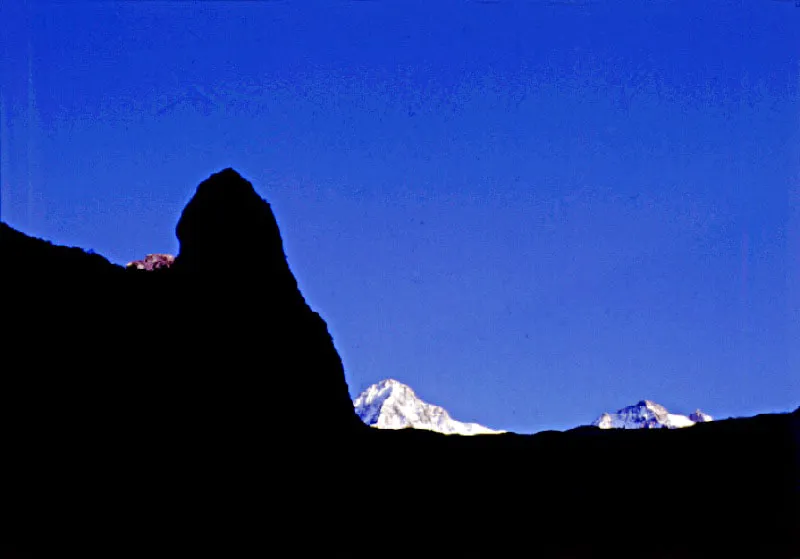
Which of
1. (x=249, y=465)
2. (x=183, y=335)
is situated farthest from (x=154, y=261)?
(x=249, y=465)

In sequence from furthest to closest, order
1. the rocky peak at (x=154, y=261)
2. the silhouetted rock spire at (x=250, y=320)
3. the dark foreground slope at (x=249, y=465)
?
the rocky peak at (x=154, y=261) < the silhouetted rock spire at (x=250, y=320) < the dark foreground slope at (x=249, y=465)

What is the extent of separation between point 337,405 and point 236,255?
29.6 feet

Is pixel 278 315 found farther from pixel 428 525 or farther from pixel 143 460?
pixel 428 525

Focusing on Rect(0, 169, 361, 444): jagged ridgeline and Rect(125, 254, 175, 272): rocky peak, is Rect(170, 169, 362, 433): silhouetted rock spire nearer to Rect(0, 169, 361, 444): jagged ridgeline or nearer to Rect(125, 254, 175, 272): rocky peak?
Rect(0, 169, 361, 444): jagged ridgeline

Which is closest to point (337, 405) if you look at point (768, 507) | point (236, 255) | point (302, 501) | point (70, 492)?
point (236, 255)

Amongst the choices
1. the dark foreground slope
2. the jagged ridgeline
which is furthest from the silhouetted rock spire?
the dark foreground slope

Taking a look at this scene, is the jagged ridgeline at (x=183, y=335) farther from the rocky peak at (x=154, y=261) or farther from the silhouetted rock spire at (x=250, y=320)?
the rocky peak at (x=154, y=261)

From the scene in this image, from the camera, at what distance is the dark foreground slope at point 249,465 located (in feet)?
55.1

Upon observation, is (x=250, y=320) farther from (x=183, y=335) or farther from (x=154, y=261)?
(x=154, y=261)

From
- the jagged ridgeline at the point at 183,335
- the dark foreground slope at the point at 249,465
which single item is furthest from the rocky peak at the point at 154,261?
the dark foreground slope at the point at 249,465

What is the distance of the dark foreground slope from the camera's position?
16.8 metres

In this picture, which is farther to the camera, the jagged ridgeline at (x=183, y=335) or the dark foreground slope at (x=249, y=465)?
the jagged ridgeline at (x=183, y=335)

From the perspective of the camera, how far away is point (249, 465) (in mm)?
22688

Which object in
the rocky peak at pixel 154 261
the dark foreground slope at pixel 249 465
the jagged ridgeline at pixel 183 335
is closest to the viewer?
the dark foreground slope at pixel 249 465
